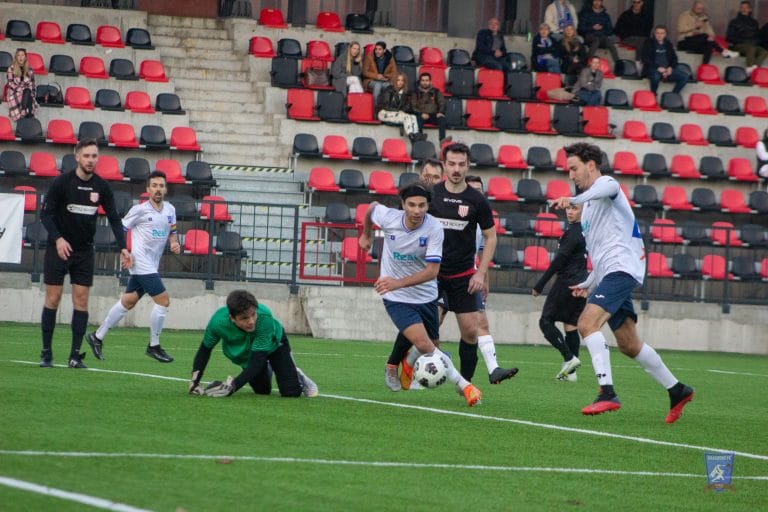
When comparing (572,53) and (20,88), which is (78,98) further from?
(572,53)

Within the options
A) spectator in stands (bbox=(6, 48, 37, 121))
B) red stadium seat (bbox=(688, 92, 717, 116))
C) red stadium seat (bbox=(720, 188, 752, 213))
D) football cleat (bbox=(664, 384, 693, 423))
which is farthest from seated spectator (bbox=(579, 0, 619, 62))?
football cleat (bbox=(664, 384, 693, 423))

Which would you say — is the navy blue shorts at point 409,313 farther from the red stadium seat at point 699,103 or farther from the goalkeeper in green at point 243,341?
the red stadium seat at point 699,103

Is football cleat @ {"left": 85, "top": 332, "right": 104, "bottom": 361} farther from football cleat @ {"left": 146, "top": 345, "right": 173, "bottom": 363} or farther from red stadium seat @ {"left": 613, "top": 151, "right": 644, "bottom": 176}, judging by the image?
red stadium seat @ {"left": 613, "top": 151, "right": 644, "bottom": 176}

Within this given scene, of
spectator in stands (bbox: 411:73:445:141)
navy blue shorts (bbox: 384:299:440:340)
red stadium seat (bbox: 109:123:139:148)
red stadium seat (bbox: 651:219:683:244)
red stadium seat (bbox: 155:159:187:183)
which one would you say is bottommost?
red stadium seat (bbox: 651:219:683:244)

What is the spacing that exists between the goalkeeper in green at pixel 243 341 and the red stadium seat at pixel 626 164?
19054mm

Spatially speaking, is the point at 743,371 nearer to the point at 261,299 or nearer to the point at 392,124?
the point at 261,299

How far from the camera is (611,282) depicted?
1097 centimetres

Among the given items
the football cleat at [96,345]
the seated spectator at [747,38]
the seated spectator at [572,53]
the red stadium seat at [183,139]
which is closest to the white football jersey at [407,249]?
the football cleat at [96,345]

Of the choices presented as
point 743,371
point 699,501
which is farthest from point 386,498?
point 743,371

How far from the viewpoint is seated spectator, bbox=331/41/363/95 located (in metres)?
28.3

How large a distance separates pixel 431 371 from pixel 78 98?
58.3ft

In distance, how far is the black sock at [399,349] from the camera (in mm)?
11844

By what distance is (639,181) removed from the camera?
2916 centimetres

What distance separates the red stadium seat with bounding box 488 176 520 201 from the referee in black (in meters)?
14.3
